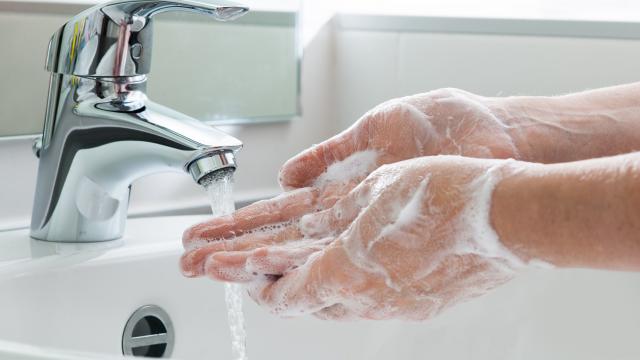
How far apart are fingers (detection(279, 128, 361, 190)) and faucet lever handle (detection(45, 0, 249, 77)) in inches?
6.0

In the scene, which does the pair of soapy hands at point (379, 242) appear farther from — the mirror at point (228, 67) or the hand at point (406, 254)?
the mirror at point (228, 67)

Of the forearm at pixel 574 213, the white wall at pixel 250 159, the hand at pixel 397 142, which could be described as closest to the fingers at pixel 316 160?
the hand at pixel 397 142

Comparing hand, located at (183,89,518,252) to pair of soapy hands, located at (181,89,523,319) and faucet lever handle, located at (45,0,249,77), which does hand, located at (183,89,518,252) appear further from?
faucet lever handle, located at (45,0,249,77)

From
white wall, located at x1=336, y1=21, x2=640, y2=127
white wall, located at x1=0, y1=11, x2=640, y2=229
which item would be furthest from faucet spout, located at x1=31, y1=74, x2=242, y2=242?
white wall, located at x1=336, y1=21, x2=640, y2=127

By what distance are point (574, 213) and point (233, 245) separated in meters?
0.25

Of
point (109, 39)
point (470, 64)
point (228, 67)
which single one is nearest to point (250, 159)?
point (228, 67)

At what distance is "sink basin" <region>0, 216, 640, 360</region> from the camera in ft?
2.81

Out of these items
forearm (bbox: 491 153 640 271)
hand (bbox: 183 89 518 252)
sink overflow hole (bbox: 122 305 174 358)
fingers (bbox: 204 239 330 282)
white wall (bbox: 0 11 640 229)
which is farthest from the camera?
white wall (bbox: 0 11 640 229)

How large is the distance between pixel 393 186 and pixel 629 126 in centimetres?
24

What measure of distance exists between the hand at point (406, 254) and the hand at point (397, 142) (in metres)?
0.12

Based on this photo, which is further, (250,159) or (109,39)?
(250,159)

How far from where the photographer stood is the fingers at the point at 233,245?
69 centimetres

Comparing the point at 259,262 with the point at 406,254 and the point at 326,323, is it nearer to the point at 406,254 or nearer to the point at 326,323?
the point at 406,254

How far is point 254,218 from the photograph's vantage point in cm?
73
